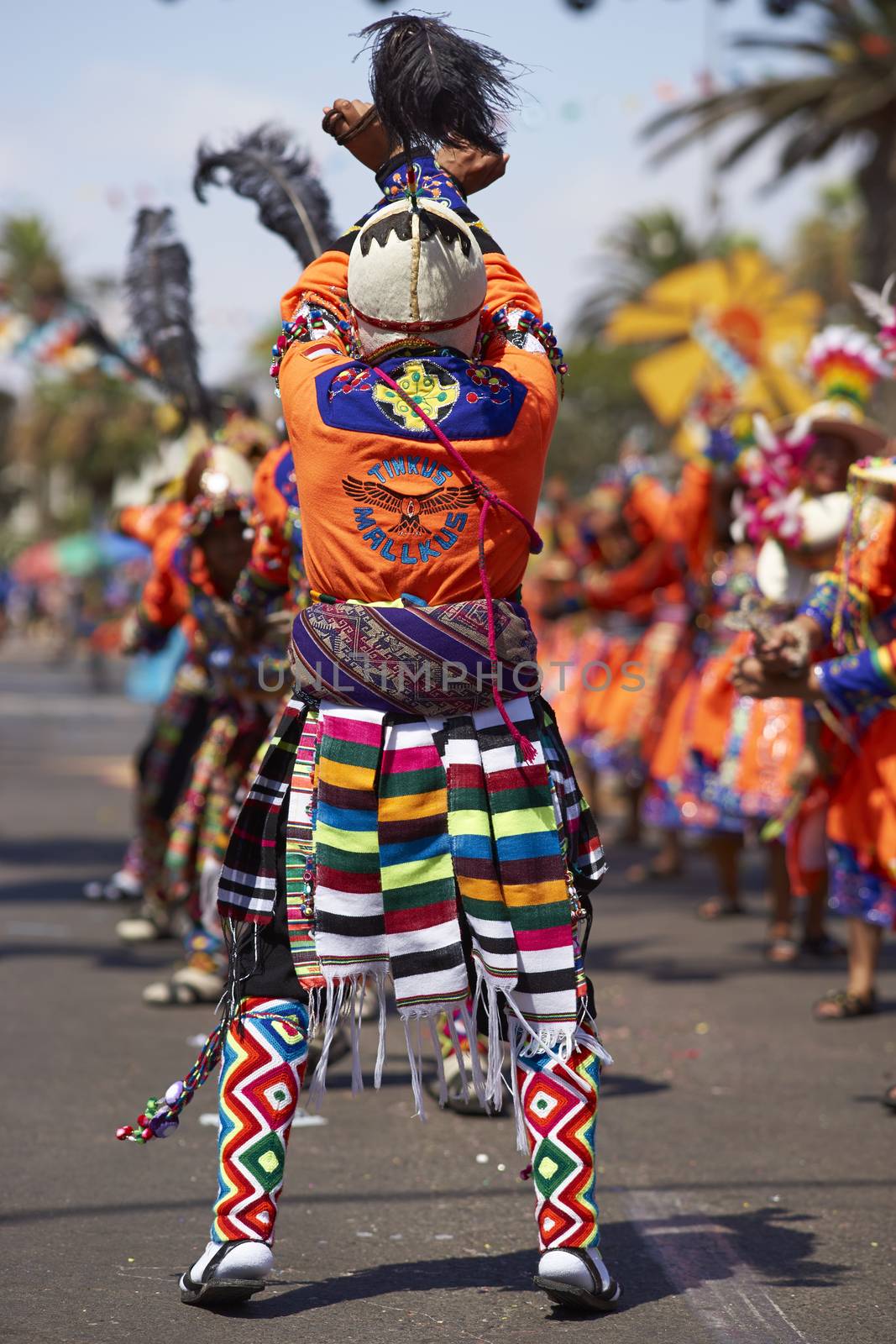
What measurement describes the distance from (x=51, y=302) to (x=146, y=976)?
4.08 meters

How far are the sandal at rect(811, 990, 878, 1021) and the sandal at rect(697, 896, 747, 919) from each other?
2369mm

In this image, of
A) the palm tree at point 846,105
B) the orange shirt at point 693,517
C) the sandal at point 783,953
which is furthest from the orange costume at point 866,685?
the palm tree at point 846,105

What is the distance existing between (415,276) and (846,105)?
18.5m

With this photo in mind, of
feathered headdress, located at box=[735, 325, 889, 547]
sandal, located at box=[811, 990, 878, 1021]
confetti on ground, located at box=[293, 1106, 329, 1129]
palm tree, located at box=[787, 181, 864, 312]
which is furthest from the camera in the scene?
palm tree, located at box=[787, 181, 864, 312]

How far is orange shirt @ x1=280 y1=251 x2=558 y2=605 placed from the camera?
11.0 ft

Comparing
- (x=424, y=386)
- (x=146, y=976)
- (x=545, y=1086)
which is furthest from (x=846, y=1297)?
(x=146, y=976)

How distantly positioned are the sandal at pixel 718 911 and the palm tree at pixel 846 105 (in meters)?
12.7

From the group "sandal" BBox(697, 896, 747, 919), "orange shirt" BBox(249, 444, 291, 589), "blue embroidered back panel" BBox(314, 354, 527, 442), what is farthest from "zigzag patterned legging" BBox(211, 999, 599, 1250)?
"sandal" BBox(697, 896, 747, 919)

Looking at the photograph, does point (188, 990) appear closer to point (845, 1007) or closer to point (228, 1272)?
point (845, 1007)

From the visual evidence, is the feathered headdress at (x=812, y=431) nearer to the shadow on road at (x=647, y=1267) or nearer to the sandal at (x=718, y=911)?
the sandal at (x=718, y=911)

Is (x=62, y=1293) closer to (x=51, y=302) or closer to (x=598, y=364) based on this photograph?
(x=51, y=302)

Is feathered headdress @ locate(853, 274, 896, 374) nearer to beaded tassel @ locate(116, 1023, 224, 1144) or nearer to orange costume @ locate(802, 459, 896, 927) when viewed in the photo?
orange costume @ locate(802, 459, 896, 927)

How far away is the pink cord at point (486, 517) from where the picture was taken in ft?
11.0

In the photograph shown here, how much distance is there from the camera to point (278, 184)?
5543 millimetres
